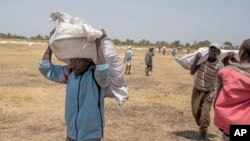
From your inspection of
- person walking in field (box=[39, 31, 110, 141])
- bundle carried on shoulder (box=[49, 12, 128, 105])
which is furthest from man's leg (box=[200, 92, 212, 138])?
person walking in field (box=[39, 31, 110, 141])

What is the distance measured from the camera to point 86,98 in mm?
4215

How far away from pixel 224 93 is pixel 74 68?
58.7 inches

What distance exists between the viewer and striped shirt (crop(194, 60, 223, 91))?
7.92 m

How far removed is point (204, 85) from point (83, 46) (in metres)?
4.28

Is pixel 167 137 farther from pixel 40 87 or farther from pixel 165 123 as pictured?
pixel 40 87

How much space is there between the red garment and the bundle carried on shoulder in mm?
976

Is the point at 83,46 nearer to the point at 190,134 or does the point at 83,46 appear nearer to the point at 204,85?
the point at 204,85

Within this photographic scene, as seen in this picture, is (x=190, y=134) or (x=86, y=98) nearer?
(x=86, y=98)

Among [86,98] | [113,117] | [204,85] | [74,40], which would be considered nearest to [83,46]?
[74,40]

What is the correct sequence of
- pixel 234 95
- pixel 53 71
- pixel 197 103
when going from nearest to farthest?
pixel 234 95, pixel 53 71, pixel 197 103

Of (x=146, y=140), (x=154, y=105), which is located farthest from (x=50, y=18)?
(x=154, y=105)

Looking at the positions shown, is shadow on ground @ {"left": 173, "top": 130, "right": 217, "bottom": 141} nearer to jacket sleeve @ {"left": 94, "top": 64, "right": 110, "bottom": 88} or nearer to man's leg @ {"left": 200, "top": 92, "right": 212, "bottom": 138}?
man's leg @ {"left": 200, "top": 92, "right": 212, "bottom": 138}

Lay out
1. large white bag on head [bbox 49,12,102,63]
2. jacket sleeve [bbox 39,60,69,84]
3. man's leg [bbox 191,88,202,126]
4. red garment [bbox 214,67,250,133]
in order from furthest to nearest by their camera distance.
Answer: man's leg [bbox 191,88,202,126] < jacket sleeve [bbox 39,60,69,84] < large white bag on head [bbox 49,12,102,63] < red garment [bbox 214,67,250,133]

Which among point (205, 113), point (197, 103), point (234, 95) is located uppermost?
point (234, 95)
